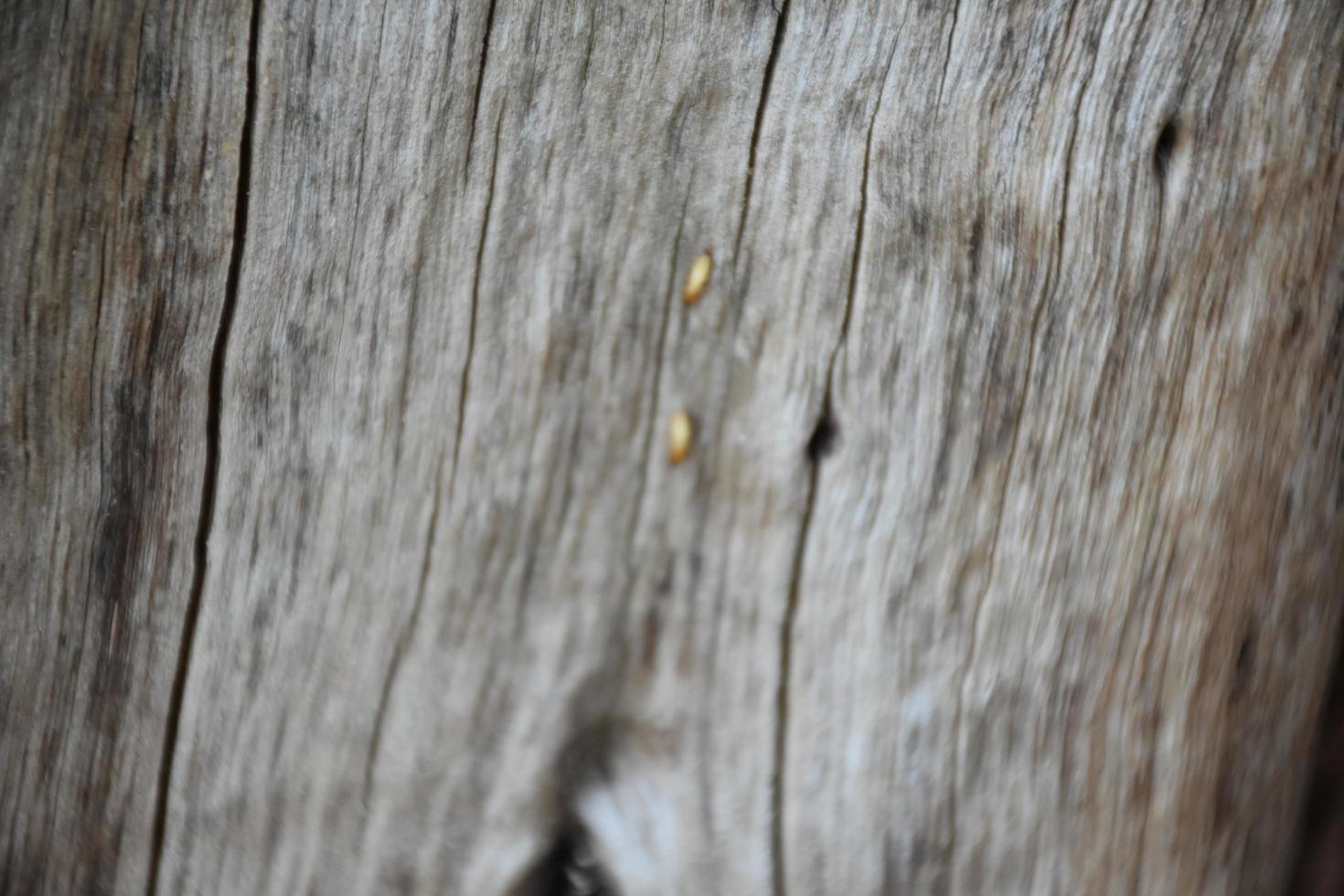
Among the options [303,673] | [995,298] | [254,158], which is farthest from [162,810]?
[995,298]

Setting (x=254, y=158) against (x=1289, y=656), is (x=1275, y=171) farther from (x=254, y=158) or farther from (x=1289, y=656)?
(x=254, y=158)

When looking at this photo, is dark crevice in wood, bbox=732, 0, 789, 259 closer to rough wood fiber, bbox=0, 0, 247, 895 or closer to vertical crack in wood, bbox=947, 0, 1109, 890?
vertical crack in wood, bbox=947, 0, 1109, 890

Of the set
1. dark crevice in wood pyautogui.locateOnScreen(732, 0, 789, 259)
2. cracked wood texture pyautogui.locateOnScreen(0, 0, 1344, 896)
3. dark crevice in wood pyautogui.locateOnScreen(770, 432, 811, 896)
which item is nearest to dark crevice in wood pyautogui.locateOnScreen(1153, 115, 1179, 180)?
cracked wood texture pyautogui.locateOnScreen(0, 0, 1344, 896)

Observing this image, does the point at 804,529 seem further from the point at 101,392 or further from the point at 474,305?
the point at 101,392

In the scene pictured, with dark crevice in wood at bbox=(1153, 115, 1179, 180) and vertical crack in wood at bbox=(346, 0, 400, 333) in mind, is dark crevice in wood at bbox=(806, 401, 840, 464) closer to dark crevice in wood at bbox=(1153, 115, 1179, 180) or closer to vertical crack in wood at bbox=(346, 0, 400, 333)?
dark crevice in wood at bbox=(1153, 115, 1179, 180)

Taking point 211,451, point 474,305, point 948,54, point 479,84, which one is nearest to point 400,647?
point 211,451

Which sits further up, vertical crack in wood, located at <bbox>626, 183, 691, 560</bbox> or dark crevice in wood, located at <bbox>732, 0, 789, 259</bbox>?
dark crevice in wood, located at <bbox>732, 0, 789, 259</bbox>

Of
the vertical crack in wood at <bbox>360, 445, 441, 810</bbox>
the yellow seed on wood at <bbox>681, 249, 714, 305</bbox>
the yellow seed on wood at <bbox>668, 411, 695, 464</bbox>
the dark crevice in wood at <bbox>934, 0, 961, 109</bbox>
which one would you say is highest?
the dark crevice in wood at <bbox>934, 0, 961, 109</bbox>

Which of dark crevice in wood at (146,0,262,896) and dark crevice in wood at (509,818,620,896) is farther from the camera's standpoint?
dark crevice in wood at (509,818,620,896)
